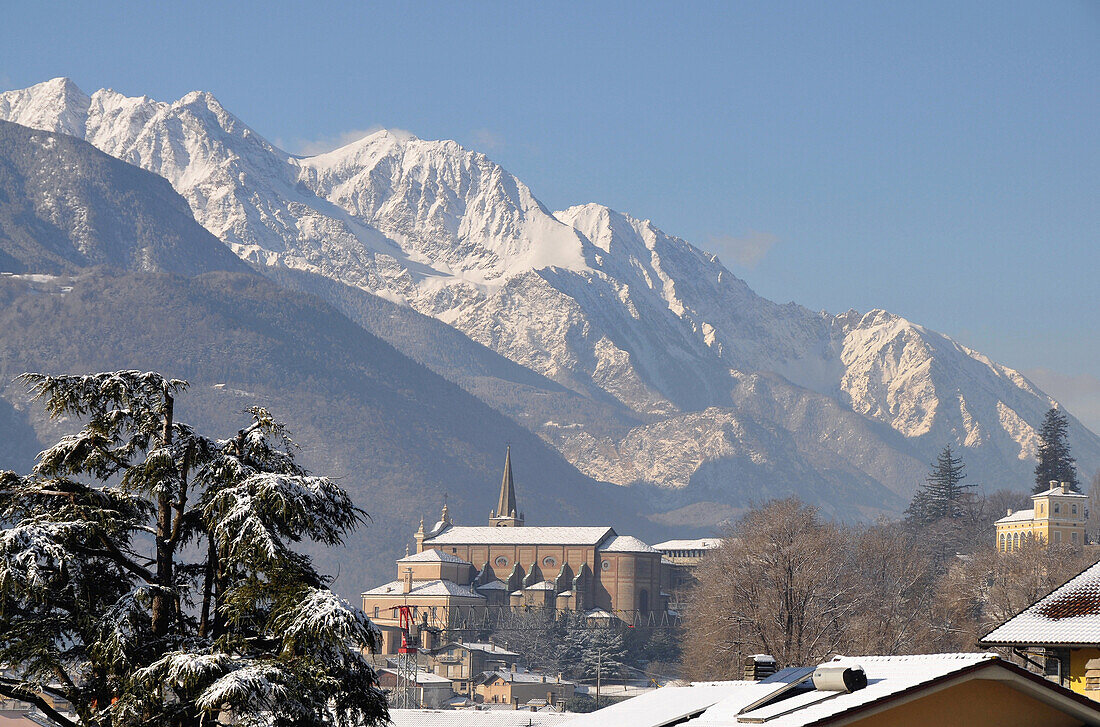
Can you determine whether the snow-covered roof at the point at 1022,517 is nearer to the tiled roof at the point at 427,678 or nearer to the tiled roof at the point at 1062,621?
the tiled roof at the point at 427,678

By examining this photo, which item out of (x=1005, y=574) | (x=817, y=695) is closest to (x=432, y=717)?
(x=1005, y=574)

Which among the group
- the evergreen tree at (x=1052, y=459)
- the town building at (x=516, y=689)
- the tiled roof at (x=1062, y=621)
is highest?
the evergreen tree at (x=1052, y=459)

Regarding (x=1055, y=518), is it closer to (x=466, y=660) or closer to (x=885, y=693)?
(x=466, y=660)

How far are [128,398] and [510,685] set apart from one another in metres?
135

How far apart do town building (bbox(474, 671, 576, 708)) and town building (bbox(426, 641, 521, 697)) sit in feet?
17.6

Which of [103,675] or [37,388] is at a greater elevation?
[37,388]

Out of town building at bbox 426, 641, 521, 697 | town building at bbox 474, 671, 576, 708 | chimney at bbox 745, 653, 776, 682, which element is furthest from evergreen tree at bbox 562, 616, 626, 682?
chimney at bbox 745, 653, 776, 682

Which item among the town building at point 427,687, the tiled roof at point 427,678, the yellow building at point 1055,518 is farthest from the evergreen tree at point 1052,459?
the town building at point 427,687

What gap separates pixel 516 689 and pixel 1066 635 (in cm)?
13258

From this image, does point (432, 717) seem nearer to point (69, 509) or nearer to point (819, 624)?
point (819, 624)

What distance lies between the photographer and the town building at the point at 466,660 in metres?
170

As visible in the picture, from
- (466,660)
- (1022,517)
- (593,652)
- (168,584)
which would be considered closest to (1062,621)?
(168,584)

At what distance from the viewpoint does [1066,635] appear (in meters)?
25.2

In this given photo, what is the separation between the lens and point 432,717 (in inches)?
3214
